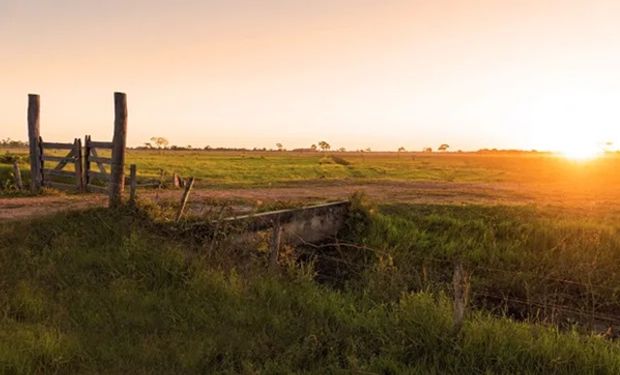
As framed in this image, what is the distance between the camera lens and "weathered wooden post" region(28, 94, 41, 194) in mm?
18172

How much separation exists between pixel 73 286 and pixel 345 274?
698 cm

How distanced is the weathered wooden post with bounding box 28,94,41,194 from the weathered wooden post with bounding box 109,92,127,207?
7.04m

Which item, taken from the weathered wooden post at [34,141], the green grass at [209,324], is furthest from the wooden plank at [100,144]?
the green grass at [209,324]

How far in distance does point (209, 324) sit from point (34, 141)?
1444 cm

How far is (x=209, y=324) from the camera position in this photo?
765 centimetres

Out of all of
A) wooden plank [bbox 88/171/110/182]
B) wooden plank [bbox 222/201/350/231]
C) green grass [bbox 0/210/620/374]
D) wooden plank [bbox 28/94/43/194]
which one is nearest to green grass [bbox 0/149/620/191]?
→ wooden plank [bbox 28/94/43/194]

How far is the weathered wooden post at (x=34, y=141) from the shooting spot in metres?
18.2

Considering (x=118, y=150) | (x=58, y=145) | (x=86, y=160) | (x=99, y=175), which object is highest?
(x=58, y=145)

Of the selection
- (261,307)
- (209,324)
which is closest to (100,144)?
(261,307)

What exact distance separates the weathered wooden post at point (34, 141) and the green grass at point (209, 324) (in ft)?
28.7

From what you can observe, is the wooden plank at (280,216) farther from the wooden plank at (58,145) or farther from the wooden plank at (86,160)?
the wooden plank at (58,145)

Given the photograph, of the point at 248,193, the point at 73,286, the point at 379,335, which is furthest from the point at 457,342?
the point at 248,193

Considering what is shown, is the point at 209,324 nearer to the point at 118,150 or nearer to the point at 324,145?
the point at 118,150

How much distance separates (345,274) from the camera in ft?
43.3
